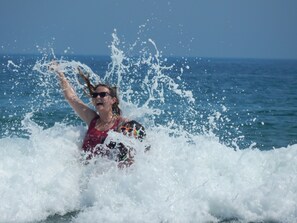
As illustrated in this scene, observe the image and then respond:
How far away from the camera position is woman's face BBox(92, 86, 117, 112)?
6.01m

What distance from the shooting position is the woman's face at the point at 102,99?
19.7 feet

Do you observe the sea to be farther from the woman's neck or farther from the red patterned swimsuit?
the woman's neck

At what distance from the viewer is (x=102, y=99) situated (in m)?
6.02

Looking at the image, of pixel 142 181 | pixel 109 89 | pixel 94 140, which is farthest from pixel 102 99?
pixel 142 181

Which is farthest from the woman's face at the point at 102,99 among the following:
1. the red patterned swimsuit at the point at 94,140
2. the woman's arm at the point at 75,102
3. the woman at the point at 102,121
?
the woman's arm at the point at 75,102

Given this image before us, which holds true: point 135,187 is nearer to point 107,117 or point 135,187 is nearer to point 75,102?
point 107,117

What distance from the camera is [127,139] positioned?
5.80 meters

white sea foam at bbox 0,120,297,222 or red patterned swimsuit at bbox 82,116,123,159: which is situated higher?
red patterned swimsuit at bbox 82,116,123,159

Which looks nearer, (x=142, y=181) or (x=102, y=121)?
(x=142, y=181)

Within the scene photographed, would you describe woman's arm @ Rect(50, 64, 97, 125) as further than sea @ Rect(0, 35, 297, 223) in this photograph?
Yes

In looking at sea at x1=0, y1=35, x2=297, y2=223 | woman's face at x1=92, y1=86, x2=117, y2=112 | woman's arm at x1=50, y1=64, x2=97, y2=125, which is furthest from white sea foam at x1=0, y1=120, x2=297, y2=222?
woman's face at x1=92, y1=86, x2=117, y2=112

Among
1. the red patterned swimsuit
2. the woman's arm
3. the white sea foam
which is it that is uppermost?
the woman's arm

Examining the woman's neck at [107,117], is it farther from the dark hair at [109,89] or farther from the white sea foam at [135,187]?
the white sea foam at [135,187]

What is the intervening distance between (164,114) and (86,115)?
355 inches
